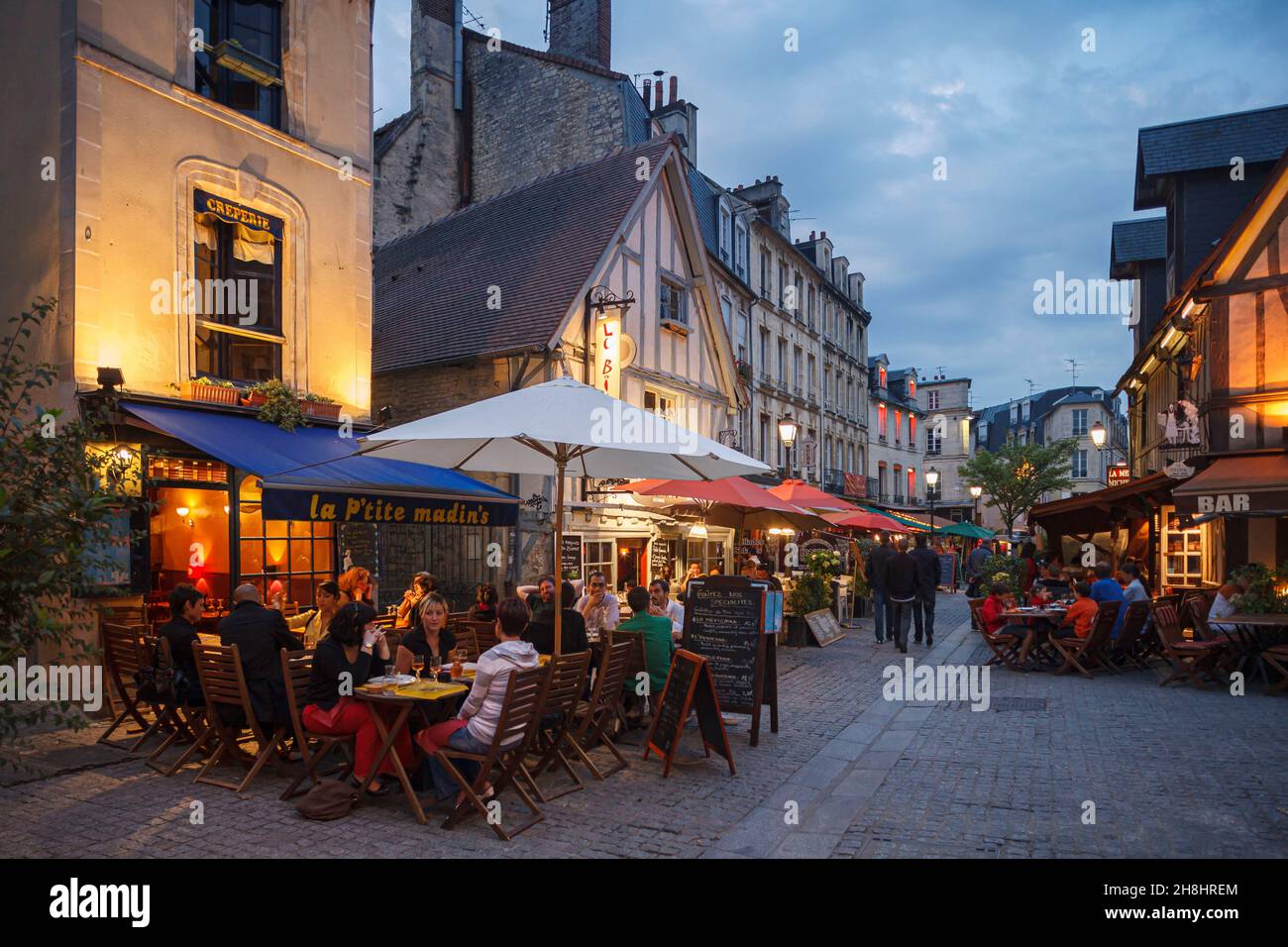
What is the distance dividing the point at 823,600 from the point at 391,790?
9600 millimetres

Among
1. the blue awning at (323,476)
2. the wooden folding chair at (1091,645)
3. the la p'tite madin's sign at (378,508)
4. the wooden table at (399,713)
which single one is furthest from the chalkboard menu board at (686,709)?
the wooden folding chair at (1091,645)

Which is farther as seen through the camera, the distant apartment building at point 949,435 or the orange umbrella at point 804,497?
the distant apartment building at point 949,435

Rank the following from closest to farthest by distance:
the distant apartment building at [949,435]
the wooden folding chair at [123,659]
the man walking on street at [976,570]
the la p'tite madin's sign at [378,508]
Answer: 1. the wooden folding chair at [123,659]
2. the la p'tite madin's sign at [378,508]
3. the man walking on street at [976,570]
4. the distant apartment building at [949,435]

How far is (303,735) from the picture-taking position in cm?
523

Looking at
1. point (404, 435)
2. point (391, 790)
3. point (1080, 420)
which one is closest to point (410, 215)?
point (404, 435)

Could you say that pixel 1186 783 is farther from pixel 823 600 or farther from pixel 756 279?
pixel 756 279

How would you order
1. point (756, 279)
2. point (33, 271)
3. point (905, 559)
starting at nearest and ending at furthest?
1. point (33, 271)
2. point (905, 559)
3. point (756, 279)

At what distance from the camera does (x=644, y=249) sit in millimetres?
16094

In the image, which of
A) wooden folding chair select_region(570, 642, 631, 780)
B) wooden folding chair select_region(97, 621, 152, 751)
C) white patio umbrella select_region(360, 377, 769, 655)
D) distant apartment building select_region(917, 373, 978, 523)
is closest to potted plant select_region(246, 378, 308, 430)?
white patio umbrella select_region(360, 377, 769, 655)

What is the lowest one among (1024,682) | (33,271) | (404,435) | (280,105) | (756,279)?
(1024,682)

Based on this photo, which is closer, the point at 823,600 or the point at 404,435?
the point at 404,435

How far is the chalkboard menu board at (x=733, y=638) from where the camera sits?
22.7 ft

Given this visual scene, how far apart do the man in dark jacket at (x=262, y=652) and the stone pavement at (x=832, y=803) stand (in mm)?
508

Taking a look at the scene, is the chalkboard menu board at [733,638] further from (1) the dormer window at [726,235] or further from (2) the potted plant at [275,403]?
(1) the dormer window at [726,235]
